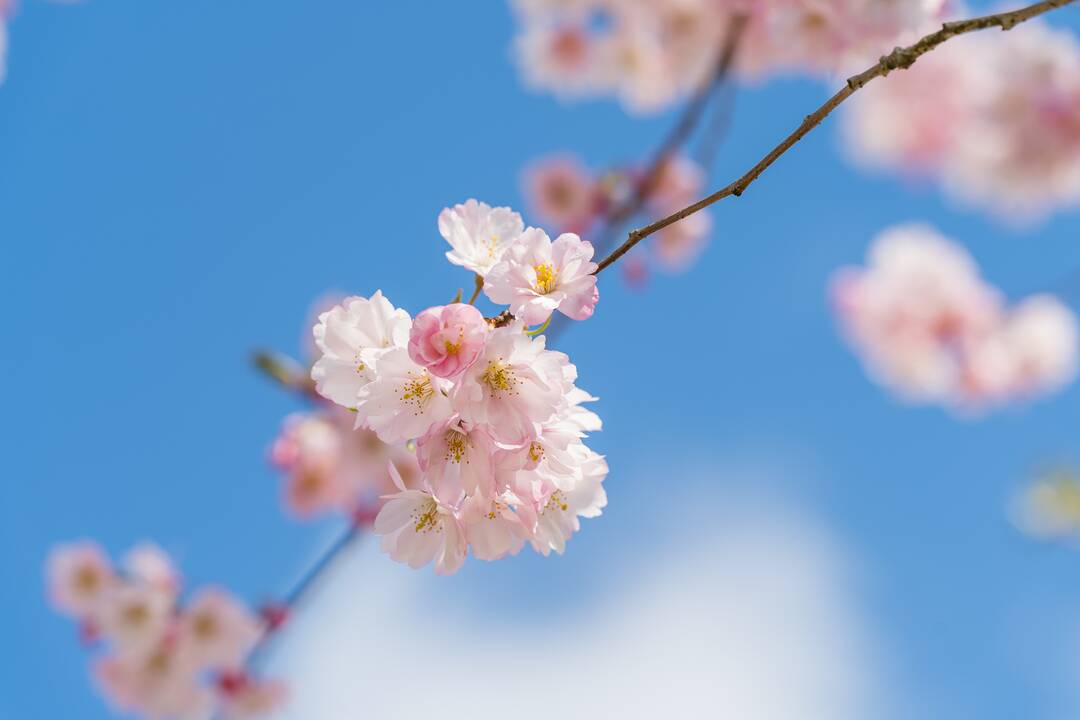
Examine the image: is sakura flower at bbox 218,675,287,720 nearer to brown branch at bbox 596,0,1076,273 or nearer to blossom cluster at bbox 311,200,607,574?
blossom cluster at bbox 311,200,607,574

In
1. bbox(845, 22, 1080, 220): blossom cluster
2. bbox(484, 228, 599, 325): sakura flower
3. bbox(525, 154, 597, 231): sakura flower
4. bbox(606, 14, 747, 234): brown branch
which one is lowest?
bbox(484, 228, 599, 325): sakura flower

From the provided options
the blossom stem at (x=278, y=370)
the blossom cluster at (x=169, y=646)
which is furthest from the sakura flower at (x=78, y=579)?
the blossom stem at (x=278, y=370)

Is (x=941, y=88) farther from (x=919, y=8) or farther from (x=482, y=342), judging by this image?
(x=482, y=342)

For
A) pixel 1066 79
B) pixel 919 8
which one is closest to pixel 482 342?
pixel 919 8

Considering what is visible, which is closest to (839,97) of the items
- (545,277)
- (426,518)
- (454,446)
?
(545,277)

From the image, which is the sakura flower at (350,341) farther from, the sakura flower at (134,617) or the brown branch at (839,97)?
the sakura flower at (134,617)

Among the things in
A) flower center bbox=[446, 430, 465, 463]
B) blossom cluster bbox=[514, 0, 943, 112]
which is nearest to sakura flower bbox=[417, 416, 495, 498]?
flower center bbox=[446, 430, 465, 463]

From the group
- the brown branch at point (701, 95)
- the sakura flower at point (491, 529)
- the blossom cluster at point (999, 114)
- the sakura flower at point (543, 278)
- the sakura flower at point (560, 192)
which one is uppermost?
the blossom cluster at point (999, 114)
